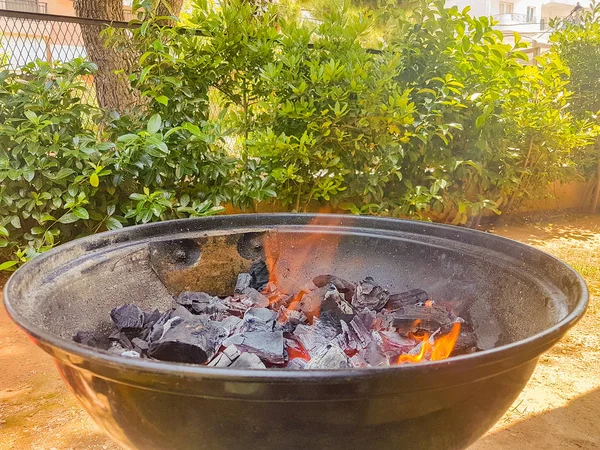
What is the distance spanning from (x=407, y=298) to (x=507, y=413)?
0.78 meters

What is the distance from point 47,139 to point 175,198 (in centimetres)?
77

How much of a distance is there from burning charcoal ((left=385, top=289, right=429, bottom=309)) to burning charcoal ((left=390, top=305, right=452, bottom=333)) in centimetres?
11

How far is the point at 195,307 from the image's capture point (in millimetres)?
1711

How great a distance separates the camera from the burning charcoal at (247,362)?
1.19 m

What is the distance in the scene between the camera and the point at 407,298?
5.60 ft

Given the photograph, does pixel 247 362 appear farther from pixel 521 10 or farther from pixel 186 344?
pixel 521 10

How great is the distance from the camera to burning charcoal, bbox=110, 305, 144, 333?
58.1 inches

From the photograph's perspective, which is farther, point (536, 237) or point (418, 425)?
point (536, 237)

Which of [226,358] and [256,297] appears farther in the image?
[256,297]

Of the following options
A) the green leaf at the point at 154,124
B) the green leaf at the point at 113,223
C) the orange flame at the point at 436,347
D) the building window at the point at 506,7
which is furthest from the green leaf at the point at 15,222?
the building window at the point at 506,7

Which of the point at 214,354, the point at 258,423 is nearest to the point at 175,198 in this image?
the point at 214,354

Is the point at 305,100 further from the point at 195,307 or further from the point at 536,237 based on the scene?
the point at 536,237

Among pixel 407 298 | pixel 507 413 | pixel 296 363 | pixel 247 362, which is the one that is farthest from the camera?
pixel 507 413

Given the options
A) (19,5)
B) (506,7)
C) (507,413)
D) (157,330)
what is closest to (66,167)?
(157,330)
